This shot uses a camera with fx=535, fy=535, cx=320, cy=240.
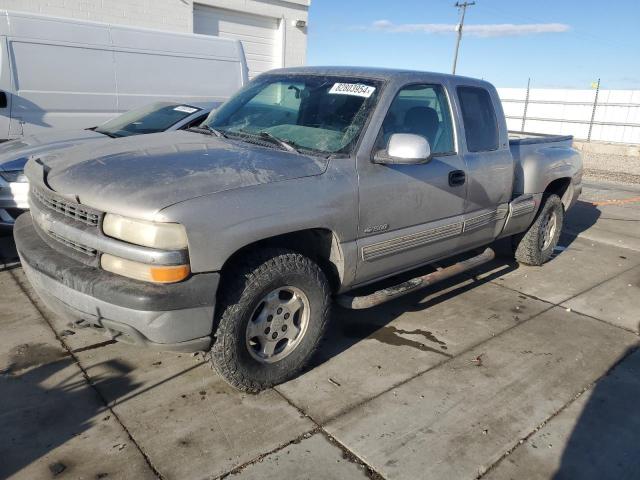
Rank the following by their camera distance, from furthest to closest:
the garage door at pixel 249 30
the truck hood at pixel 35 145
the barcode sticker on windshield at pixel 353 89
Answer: the garage door at pixel 249 30
the truck hood at pixel 35 145
the barcode sticker on windshield at pixel 353 89

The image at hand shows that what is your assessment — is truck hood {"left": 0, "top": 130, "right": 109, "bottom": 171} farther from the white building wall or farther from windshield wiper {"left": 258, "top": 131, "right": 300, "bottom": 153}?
the white building wall

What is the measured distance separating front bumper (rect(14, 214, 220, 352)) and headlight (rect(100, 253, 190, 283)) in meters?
0.03

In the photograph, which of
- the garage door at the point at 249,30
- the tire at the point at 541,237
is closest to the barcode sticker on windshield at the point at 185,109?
the tire at the point at 541,237

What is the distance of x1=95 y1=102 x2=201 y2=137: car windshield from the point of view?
6074 mm

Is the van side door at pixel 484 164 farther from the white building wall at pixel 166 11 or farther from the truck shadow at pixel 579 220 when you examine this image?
the white building wall at pixel 166 11

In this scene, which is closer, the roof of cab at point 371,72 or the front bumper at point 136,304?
the front bumper at point 136,304

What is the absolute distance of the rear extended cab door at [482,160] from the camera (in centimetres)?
424

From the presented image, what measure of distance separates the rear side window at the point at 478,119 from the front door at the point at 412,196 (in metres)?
0.24

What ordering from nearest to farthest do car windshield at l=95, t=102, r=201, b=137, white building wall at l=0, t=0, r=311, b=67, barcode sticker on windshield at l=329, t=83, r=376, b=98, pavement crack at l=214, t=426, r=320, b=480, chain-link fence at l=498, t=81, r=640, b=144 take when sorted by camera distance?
pavement crack at l=214, t=426, r=320, b=480, barcode sticker on windshield at l=329, t=83, r=376, b=98, car windshield at l=95, t=102, r=201, b=137, white building wall at l=0, t=0, r=311, b=67, chain-link fence at l=498, t=81, r=640, b=144

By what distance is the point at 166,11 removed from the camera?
12.7m

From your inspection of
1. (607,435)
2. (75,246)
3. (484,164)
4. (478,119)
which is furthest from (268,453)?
(478,119)

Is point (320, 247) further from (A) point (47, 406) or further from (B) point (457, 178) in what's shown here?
(A) point (47, 406)

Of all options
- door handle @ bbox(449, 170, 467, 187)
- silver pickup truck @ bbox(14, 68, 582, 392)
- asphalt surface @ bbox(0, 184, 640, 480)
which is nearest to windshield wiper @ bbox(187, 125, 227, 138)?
silver pickup truck @ bbox(14, 68, 582, 392)

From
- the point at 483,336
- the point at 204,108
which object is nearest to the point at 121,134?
the point at 204,108
